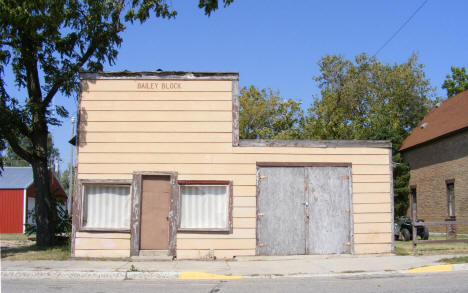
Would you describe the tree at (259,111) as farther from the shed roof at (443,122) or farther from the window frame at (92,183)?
the window frame at (92,183)

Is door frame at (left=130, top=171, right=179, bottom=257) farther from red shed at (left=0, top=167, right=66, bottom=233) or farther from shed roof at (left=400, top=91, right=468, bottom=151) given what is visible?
red shed at (left=0, top=167, right=66, bottom=233)

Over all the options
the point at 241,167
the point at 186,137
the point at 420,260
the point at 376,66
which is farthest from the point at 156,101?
the point at 376,66

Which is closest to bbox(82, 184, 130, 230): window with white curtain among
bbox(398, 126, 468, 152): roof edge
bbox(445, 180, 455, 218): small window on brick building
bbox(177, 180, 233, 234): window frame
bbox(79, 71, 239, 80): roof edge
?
bbox(177, 180, 233, 234): window frame

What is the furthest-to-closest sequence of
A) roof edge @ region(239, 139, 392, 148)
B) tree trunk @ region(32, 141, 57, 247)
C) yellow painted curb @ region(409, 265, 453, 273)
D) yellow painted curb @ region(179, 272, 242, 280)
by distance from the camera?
tree trunk @ region(32, 141, 57, 247), roof edge @ region(239, 139, 392, 148), yellow painted curb @ region(409, 265, 453, 273), yellow painted curb @ region(179, 272, 242, 280)

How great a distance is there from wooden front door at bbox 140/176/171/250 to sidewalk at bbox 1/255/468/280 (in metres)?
0.87

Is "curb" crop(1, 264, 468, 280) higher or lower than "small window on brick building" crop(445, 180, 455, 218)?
lower

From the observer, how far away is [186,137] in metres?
12.7

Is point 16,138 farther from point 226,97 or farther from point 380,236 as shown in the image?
point 380,236

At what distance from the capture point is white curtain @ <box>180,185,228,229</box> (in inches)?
493

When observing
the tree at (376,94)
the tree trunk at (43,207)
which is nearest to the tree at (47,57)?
the tree trunk at (43,207)

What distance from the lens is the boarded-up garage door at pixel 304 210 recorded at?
41.0 ft

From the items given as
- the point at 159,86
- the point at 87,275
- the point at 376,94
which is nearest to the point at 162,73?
the point at 159,86

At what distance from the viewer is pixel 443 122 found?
26.5 metres

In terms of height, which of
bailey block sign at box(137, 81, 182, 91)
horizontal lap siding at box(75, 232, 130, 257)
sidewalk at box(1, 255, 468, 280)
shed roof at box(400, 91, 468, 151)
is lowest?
sidewalk at box(1, 255, 468, 280)
